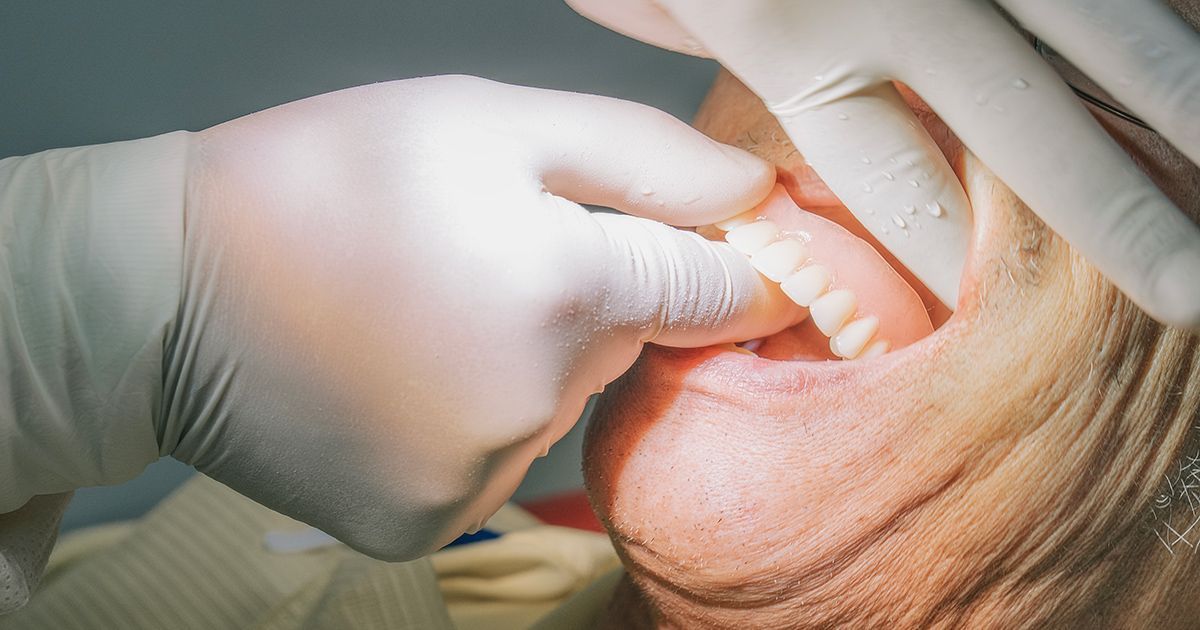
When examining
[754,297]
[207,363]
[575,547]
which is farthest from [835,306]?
[575,547]

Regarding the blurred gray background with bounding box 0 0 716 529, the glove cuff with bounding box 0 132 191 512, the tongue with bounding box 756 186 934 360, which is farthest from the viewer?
the blurred gray background with bounding box 0 0 716 529

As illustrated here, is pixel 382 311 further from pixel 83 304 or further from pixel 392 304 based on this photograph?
pixel 83 304

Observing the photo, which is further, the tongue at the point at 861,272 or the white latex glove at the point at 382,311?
the tongue at the point at 861,272

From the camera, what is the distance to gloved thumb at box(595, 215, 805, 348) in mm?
792

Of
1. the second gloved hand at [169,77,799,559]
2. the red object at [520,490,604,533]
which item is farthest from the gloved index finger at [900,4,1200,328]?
the red object at [520,490,604,533]

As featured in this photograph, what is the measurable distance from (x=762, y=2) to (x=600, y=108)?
6.5 inches

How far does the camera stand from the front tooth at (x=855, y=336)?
0.87 meters

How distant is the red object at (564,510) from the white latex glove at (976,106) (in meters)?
1.17

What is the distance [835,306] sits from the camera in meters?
0.87

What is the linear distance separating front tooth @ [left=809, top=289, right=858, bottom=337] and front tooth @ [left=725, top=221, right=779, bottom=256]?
0.25 feet

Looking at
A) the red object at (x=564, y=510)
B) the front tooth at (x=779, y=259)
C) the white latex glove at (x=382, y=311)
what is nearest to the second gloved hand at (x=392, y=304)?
the white latex glove at (x=382, y=311)

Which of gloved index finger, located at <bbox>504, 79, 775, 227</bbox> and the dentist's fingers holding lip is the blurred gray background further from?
the dentist's fingers holding lip

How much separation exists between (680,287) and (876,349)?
0.65 ft

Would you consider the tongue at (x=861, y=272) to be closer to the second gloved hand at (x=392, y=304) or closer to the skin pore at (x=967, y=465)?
the skin pore at (x=967, y=465)
